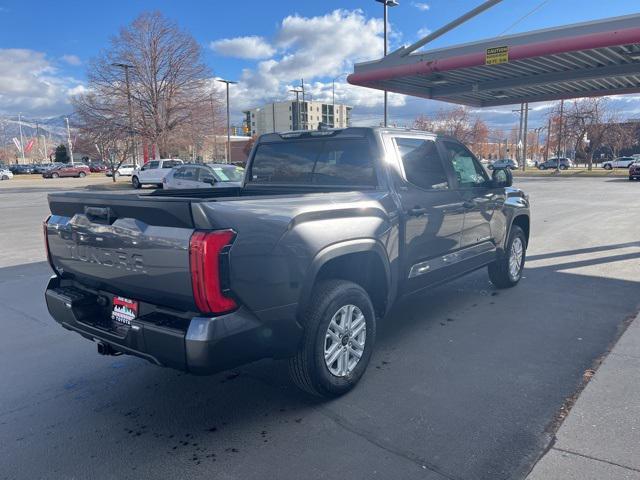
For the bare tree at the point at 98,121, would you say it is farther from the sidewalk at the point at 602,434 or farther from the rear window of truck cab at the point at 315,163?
the sidewalk at the point at 602,434

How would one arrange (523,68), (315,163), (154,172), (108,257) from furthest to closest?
(154,172) < (523,68) < (315,163) < (108,257)

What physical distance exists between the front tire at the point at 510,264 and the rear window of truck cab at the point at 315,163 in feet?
8.80

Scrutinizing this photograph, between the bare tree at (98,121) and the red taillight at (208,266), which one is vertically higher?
the bare tree at (98,121)

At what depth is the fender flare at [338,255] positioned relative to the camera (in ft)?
10.5

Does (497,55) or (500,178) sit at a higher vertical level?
(497,55)

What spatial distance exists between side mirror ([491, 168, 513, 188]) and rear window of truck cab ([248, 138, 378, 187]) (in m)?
2.06

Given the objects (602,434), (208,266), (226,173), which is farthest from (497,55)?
(226,173)

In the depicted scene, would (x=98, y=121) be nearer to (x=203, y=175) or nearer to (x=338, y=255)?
(x=203, y=175)

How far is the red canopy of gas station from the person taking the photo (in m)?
7.50

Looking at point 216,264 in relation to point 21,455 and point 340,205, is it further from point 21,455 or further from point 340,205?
point 21,455

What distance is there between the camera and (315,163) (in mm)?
4613

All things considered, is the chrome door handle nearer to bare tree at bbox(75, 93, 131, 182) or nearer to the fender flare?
the fender flare

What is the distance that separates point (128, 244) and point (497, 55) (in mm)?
7172

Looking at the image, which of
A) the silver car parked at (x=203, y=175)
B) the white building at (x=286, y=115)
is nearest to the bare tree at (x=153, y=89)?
the silver car parked at (x=203, y=175)
